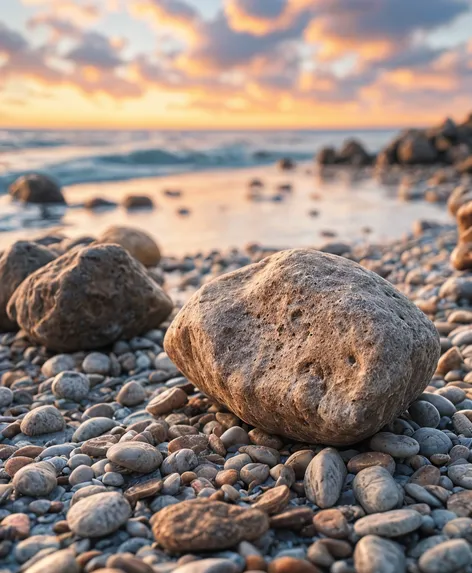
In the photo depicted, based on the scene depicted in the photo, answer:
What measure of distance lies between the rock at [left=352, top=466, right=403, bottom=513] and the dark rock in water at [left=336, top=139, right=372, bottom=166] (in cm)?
2368

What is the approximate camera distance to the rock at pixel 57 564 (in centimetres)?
170

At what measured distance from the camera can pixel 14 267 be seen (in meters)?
4.47

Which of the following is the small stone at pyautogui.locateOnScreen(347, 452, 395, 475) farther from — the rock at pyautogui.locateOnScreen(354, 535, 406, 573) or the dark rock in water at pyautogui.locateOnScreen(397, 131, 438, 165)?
the dark rock in water at pyautogui.locateOnScreen(397, 131, 438, 165)

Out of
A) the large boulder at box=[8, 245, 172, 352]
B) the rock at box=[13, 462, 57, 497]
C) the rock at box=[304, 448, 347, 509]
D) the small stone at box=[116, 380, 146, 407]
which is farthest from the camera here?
the large boulder at box=[8, 245, 172, 352]

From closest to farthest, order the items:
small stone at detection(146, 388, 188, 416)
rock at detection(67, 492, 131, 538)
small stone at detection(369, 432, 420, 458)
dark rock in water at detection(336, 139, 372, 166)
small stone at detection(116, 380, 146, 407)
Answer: rock at detection(67, 492, 131, 538)
small stone at detection(369, 432, 420, 458)
small stone at detection(146, 388, 188, 416)
small stone at detection(116, 380, 146, 407)
dark rock in water at detection(336, 139, 372, 166)

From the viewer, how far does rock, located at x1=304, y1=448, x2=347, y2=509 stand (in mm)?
2061

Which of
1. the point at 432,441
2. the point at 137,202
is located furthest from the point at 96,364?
the point at 137,202

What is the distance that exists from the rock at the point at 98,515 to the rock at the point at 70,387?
1328 mm

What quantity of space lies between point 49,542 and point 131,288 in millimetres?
2252

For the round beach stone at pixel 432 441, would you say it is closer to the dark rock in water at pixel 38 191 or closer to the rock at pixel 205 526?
the rock at pixel 205 526

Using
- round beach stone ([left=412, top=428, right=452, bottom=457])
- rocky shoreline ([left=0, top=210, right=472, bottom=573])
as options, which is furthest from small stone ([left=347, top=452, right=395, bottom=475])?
round beach stone ([left=412, top=428, right=452, bottom=457])

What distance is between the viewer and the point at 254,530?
1854 mm

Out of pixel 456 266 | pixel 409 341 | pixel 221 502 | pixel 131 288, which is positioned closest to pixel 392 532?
pixel 221 502

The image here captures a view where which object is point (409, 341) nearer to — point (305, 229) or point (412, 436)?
point (412, 436)
